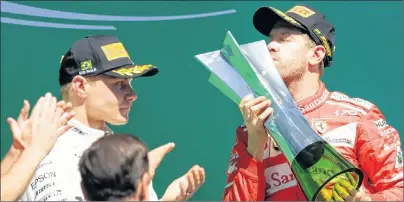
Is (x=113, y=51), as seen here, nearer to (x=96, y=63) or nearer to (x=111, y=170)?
(x=96, y=63)

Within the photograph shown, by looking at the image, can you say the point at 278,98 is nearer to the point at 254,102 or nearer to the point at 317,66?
the point at 254,102

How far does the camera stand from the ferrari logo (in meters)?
3.25

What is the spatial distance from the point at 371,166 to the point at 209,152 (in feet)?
3.40

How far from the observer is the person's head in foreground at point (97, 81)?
3166mm

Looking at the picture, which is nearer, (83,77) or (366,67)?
(83,77)

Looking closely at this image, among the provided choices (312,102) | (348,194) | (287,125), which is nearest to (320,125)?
(312,102)

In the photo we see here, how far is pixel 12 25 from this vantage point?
4082mm

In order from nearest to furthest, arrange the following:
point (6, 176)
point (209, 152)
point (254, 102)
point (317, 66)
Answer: point (6, 176), point (254, 102), point (317, 66), point (209, 152)

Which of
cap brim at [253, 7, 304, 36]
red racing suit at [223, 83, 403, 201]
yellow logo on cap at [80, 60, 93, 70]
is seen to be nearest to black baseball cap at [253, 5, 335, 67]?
cap brim at [253, 7, 304, 36]

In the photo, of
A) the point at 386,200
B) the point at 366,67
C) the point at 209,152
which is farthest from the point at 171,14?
the point at 386,200

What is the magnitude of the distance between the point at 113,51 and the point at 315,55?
30.6 inches

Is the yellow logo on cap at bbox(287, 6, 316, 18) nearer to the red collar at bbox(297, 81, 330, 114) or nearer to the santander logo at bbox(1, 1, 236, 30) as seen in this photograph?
the red collar at bbox(297, 81, 330, 114)

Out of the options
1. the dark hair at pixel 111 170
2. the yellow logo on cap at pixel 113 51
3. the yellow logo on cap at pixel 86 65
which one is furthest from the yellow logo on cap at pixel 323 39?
the dark hair at pixel 111 170

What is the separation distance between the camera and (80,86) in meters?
3.18
